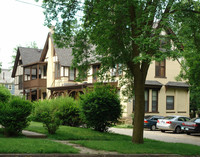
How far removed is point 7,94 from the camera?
21.8 metres

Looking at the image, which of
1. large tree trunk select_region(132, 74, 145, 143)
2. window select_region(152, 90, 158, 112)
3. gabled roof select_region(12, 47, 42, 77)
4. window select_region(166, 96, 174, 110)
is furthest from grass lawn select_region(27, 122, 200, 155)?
gabled roof select_region(12, 47, 42, 77)

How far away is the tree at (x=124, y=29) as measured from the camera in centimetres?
1339

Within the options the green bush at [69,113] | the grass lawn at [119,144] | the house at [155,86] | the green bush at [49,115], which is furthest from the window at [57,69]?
the grass lawn at [119,144]

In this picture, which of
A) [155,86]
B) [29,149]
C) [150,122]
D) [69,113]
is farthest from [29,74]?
[29,149]

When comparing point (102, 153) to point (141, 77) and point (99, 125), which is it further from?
point (99, 125)

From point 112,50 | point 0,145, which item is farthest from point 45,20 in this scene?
point 0,145

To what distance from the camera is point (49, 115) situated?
59.3ft

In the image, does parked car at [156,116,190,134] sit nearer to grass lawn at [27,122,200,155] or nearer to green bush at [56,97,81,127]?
green bush at [56,97,81,127]

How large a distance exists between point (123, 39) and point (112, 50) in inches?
29.1

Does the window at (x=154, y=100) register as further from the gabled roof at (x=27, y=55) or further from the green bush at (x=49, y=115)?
the gabled roof at (x=27, y=55)

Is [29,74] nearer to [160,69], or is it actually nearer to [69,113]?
[160,69]

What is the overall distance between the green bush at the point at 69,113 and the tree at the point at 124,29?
20.5ft

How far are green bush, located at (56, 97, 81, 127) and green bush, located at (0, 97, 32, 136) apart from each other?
693 centimetres

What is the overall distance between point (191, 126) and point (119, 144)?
13.9 metres
